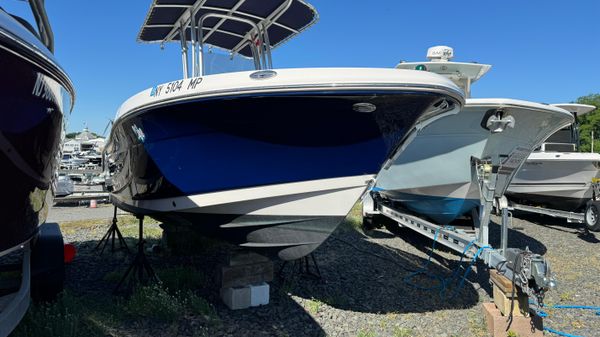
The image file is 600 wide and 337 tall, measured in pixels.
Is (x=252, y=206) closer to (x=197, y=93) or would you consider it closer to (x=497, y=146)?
(x=197, y=93)

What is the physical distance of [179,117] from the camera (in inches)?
139

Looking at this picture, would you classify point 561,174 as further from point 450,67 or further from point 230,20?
point 230,20

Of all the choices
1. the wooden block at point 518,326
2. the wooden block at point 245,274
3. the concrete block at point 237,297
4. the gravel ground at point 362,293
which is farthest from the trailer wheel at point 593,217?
the concrete block at point 237,297

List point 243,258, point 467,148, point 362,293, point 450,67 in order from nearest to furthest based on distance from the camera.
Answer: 1. point 243,258
2. point 362,293
3. point 467,148
4. point 450,67

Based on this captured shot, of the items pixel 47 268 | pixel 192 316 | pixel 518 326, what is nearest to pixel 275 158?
pixel 192 316

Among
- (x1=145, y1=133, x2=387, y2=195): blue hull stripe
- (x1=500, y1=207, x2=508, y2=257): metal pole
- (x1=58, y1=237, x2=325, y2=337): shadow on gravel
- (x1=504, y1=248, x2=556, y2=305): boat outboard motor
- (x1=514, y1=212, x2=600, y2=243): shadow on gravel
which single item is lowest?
(x1=514, y1=212, x2=600, y2=243): shadow on gravel

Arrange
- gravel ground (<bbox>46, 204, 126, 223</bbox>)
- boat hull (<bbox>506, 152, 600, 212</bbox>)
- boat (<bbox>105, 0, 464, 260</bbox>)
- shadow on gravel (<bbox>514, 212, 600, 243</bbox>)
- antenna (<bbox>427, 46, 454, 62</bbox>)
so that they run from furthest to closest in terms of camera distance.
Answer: gravel ground (<bbox>46, 204, 126, 223</bbox>), boat hull (<bbox>506, 152, 600, 212</bbox>), shadow on gravel (<bbox>514, 212, 600, 243</bbox>), antenna (<bbox>427, 46, 454, 62</bbox>), boat (<bbox>105, 0, 464, 260</bbox>)

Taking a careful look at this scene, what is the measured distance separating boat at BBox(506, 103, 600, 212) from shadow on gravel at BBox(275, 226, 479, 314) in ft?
15.4

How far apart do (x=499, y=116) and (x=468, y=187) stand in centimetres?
102

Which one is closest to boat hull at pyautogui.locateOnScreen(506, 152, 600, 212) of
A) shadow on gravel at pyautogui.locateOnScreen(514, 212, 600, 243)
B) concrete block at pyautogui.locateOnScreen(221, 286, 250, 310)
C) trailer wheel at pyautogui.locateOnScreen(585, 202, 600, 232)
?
shadow on gravel at pyautogui.locateOnScreen(514, 212, 600, 243)

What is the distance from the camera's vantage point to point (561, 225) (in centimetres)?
984

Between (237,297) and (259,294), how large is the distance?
0.23 metres

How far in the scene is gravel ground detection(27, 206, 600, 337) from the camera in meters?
3.75

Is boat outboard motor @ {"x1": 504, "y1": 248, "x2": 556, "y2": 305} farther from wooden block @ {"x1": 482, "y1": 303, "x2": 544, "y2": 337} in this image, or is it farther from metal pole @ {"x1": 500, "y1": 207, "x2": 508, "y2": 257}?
metal pole @ {"x1": 500, "y1": 207, "x2": 508, "y2": 257}
